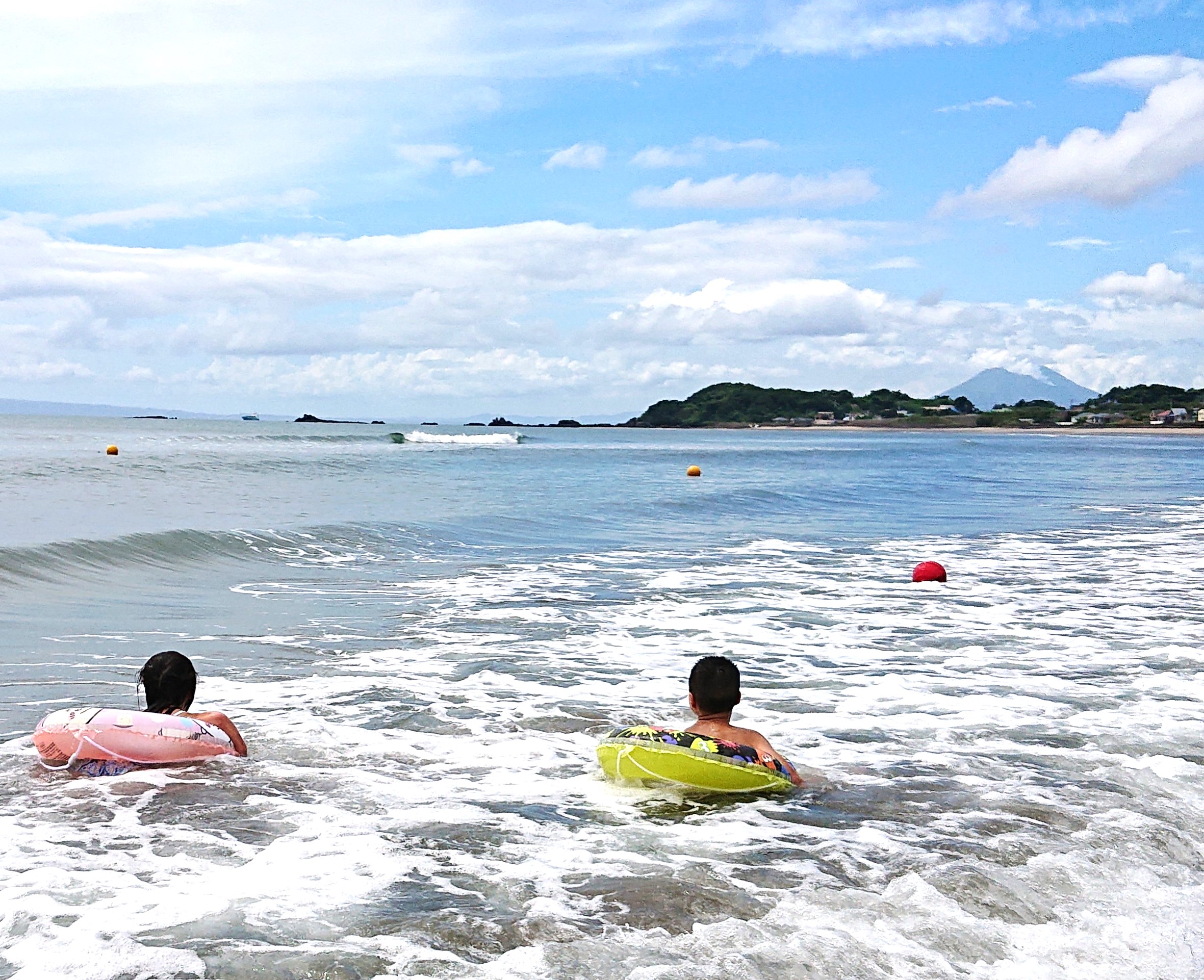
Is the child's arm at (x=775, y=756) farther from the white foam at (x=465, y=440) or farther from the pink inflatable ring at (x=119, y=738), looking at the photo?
the white foam at (x=465, y=440)

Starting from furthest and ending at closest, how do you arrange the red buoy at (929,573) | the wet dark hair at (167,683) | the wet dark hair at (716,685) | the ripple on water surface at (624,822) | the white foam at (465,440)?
the white foam at (465,440) → the red buoy at (929,573) → the wet dark hair at (167,683) → the wet dark hair at (716,685) → the ripple on water surface at (624,822)

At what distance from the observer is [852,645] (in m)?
11.8

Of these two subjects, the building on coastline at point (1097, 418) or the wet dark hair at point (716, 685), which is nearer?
the wet dark hair at point (716, 685)

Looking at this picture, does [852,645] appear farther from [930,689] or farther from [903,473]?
[903,473]

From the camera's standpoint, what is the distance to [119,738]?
7.06m

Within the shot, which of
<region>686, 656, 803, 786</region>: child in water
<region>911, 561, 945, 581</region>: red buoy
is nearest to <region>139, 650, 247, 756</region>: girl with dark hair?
<region>686, 656, 803, 786</region>: child in water

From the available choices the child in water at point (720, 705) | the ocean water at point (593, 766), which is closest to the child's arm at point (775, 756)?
the child in water at point (720, 705)

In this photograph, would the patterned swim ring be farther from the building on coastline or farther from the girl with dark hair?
the building on coastline

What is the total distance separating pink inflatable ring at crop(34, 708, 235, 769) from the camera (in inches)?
276

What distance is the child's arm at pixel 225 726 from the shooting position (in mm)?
7320

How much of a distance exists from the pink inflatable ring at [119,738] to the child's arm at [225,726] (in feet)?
0.24

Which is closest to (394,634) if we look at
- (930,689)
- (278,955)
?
(930,689)

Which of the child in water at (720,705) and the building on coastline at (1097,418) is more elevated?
the building on coastline at (1097,418)

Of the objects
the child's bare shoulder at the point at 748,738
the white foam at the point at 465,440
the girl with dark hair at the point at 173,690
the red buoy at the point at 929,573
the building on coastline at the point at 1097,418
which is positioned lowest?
the red buoy at the point at 929,573
